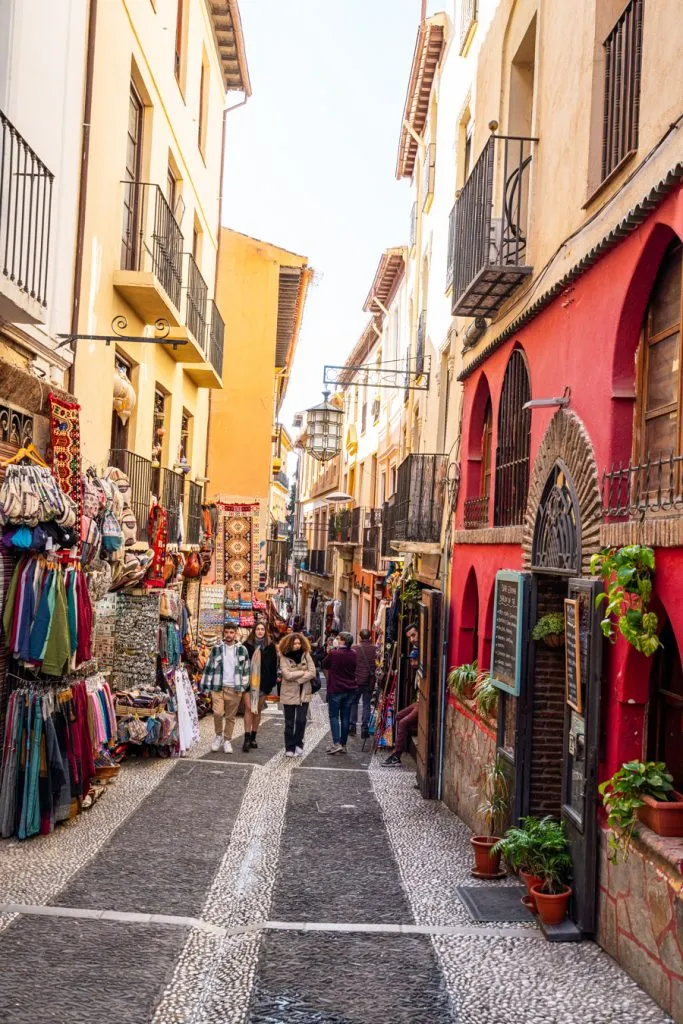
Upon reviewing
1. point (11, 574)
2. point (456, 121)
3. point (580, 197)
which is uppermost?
point (456, 121)

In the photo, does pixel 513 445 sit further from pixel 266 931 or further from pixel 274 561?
pixel 274 561

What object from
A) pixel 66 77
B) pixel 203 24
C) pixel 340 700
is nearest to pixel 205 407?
pixel 203 24

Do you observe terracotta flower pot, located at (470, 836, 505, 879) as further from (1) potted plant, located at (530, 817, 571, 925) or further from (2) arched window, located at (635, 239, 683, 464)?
(2) arched window, located at (635, 239, 683, 464)

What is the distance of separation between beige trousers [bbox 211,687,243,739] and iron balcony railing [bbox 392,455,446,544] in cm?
330

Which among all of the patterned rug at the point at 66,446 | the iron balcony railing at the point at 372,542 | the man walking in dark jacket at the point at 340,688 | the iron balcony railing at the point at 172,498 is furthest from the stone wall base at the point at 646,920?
the iron balcony railing at the point at 372,542

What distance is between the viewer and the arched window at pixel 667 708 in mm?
6047

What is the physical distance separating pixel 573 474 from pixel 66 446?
4584 millimetres

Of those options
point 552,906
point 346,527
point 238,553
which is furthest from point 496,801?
point 346,527

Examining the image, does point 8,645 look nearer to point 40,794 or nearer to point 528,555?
point 40,794

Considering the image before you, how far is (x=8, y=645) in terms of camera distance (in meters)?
8.30

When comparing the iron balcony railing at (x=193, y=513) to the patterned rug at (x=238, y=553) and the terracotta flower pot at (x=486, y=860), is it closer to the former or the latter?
the patterned rug at (x=238, y=553)

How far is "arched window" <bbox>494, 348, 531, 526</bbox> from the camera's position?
31.4ft

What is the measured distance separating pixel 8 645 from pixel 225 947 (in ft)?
10.6

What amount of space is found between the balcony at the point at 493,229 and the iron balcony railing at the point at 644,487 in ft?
10.5
